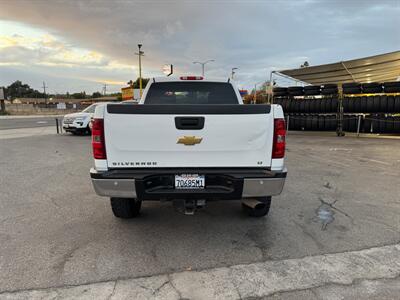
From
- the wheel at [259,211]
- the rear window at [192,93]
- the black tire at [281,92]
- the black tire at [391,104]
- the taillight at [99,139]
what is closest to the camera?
the taillight at [99,139]

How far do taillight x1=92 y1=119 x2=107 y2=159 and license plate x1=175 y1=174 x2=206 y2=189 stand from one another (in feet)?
2.77

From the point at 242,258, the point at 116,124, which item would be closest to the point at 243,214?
the point at 242,258

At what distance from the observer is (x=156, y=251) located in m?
3.40

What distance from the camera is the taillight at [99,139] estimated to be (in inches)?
122

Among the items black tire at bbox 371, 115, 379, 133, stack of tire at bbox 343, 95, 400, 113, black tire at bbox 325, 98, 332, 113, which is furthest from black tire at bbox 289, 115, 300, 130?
black tire at bbox 371, 115, 379, 133

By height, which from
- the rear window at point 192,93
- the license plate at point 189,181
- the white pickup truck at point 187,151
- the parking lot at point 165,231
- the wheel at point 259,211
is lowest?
the parking lot at point 165,231

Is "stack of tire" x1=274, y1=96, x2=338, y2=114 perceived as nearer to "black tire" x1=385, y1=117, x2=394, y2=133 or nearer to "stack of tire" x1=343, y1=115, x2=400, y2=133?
"stack of tire" x1=343, y1=115, x2=400, y2=133

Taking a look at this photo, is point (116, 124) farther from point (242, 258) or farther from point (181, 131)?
point (242, 258)

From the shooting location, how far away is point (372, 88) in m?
15.4

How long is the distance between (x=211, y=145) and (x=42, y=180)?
5.01 metres

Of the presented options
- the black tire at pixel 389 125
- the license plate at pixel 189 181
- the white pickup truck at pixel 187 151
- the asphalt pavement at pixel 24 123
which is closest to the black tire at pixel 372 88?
the black tire at pixel 389 125

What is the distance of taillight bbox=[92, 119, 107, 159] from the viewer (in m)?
3.11

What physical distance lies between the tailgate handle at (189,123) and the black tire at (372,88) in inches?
609

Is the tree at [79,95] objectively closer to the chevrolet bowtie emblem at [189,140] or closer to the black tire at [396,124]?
the black tire at [396,124]
